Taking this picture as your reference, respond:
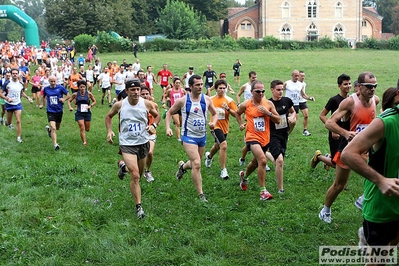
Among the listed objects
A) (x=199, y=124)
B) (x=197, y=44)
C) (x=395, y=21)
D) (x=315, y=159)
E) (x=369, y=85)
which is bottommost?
(x=315, y=159)

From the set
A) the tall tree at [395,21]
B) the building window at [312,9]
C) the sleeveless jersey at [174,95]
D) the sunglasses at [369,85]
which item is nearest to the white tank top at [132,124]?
the sunglasses at [369,85]

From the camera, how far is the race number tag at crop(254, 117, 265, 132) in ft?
28.1

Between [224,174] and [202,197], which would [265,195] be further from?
[224,174]

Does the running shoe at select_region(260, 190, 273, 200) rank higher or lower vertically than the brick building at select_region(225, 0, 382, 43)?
lower

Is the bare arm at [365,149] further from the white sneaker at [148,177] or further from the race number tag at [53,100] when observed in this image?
the race number tag at [53,100]

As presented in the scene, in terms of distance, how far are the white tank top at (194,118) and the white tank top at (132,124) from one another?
795mm

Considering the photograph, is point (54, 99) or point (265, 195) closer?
point (265, 195)

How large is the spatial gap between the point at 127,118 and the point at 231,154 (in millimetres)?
5170

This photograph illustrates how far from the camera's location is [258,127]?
8570 mm

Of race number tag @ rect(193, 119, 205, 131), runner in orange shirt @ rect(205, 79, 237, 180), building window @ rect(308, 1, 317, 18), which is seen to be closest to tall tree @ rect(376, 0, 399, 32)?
building window @ rect(308, 1, 317, 18)

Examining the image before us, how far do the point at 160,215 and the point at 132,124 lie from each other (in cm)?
145

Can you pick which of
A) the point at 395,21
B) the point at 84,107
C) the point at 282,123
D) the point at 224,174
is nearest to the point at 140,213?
the point at 224,174

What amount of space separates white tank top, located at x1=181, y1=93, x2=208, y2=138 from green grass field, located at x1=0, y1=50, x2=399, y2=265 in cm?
110

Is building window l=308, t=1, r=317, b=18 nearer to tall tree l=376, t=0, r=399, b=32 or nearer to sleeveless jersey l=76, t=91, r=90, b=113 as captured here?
tall tree l=376, t=0, r=399, b=32
